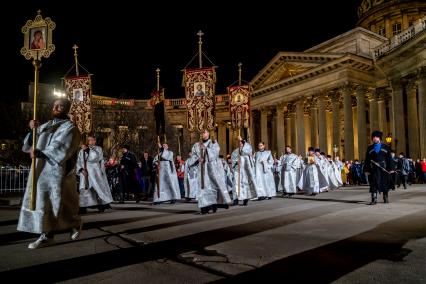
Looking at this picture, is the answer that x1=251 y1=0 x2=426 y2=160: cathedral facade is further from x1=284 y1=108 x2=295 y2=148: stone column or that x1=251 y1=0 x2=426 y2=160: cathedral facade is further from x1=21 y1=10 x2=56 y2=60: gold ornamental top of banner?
x1=21 y1=10 x2=56 y2=60: gold ornamental top of banner

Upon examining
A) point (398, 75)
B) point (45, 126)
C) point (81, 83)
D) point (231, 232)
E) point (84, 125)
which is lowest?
point (231, 232)

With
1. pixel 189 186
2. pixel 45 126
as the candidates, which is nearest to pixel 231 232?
pixel 45 126

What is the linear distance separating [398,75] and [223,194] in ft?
101

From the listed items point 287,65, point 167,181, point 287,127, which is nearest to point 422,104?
point 287,65

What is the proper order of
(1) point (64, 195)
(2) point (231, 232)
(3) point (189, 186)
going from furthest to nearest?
(3) point (189, 186) < (2) point (231, 232) < (1) point (64, 195)

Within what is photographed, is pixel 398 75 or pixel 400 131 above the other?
pixel 398 75

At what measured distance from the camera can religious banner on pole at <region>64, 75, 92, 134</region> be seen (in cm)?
2140

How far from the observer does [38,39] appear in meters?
8.01

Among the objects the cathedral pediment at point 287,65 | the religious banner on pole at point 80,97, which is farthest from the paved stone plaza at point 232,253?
the cathedral pediment at point 287,65

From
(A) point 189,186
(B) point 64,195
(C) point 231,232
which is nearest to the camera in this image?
(B) point 64,195

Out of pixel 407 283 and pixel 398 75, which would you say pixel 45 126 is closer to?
pixel 407 283

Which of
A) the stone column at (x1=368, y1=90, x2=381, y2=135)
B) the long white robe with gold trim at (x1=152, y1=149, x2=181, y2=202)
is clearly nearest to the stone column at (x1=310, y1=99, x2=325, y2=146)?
the stone column at (x1=368, y1=90, x2=381, y2=135)

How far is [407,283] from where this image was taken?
12.2 feet

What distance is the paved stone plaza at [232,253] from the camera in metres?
4.12
